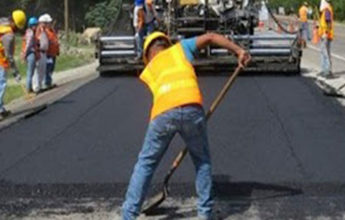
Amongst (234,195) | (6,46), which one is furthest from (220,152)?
(6,46)

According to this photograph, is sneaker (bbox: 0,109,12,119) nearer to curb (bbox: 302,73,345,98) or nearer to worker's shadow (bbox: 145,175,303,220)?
curb (bbox: 302,73,345,98)

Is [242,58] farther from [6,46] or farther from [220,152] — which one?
[6,46]

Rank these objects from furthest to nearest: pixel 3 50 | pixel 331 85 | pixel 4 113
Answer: pixel 331 85 → pixel 4 113 → pixel 3 50

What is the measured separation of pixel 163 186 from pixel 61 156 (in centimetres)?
213

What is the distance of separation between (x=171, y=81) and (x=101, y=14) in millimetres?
34338

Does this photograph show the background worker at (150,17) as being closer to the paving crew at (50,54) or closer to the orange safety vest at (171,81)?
the paving crew at (50,54)

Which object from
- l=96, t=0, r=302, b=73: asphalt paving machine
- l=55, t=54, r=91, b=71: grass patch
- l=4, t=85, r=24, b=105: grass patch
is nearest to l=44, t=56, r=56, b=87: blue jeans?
l=4, t=85, r=24, b=105: grass patch

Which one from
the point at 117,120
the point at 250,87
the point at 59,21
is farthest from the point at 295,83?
the point at 59,21

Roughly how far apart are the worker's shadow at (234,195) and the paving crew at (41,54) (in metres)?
8.91

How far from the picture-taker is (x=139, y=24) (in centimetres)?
1691

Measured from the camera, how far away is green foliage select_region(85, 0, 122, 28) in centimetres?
3800

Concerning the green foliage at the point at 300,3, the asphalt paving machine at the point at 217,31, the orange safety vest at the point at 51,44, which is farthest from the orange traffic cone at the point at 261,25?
the green foliage at the point at 300,3

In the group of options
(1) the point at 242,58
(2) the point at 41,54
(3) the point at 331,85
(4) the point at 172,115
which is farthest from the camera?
(2) the point at 41,54

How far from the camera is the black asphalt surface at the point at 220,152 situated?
658 centimetres
